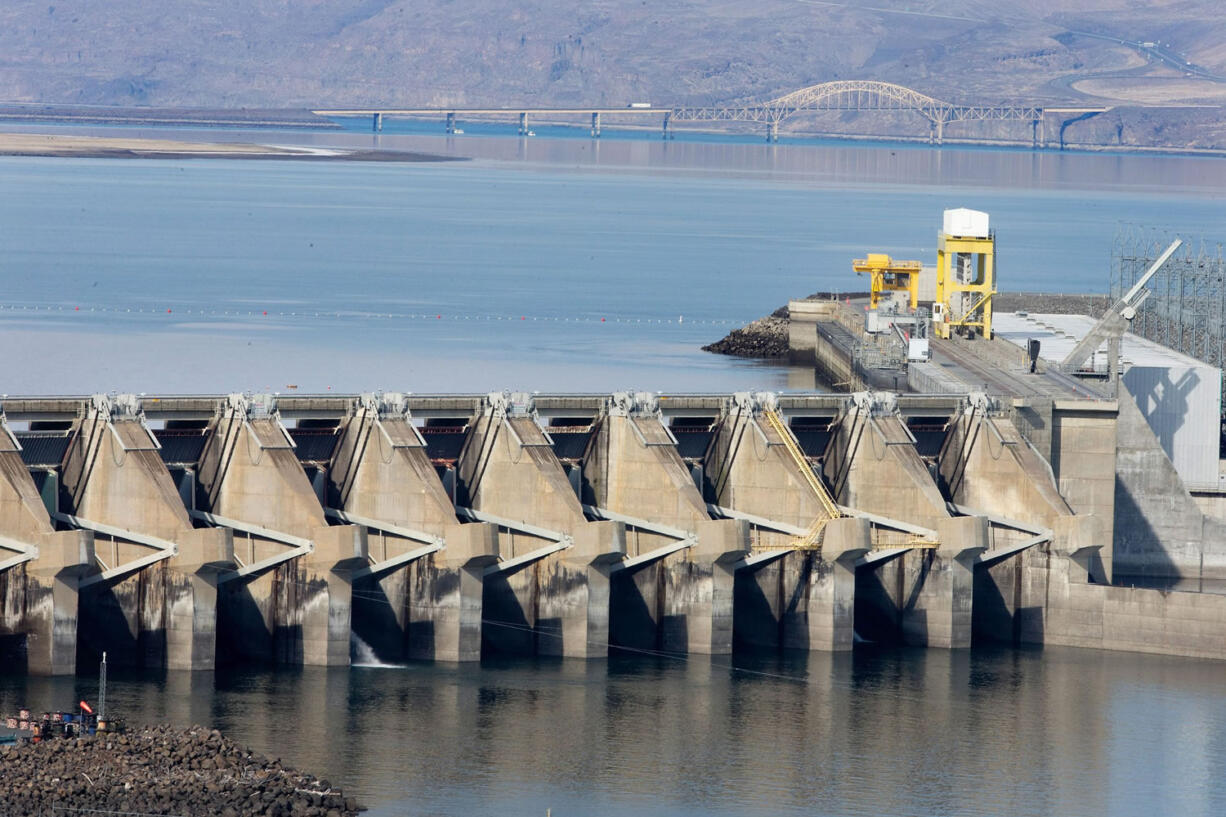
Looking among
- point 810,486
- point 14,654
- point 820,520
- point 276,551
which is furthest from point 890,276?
point 14,654

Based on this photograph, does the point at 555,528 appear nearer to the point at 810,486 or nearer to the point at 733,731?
the point at 810,486

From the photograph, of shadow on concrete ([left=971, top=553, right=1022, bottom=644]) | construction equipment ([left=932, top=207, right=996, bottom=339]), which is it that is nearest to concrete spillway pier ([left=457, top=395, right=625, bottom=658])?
shadow on concrete ([left=971, top=553, right=1022, bottom=644])

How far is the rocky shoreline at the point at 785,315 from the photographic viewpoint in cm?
12025

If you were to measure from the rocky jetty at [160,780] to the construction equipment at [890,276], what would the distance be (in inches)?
2399

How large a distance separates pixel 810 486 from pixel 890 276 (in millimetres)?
44142

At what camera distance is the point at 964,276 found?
98.1 meters

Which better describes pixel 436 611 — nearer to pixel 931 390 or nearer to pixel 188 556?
pixel 188 556

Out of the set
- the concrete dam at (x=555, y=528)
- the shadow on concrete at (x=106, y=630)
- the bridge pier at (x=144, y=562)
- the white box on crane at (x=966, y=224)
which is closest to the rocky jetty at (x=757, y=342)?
the white box on crane at (x=966, y=224)

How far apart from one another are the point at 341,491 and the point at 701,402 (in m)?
10.7

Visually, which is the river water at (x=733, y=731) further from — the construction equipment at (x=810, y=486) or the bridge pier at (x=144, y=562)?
the construction equipment at (x=810, y=486)

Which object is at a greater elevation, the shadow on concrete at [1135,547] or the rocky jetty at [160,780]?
the shadow on concrete at [1135,547]

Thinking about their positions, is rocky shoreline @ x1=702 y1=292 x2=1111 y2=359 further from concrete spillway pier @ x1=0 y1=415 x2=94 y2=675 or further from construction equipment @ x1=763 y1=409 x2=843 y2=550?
concrete spillway pier @ x1=0 y1=415 x2=94 y2=675

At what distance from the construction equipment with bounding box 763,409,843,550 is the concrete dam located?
88 mm

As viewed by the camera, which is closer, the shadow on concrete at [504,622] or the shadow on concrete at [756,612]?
the shadow on concrete at [504,622]
